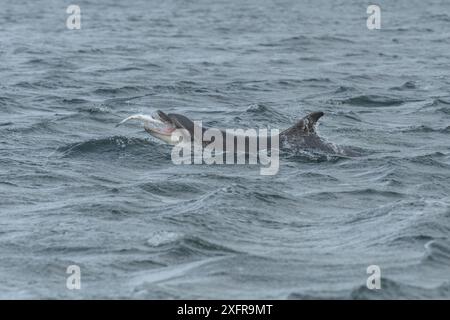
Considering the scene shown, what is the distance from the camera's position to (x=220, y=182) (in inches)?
690

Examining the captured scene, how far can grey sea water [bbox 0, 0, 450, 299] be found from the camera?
41.2 feet

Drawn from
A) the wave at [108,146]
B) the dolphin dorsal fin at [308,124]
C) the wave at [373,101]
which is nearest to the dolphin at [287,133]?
the dolphin dorsal fin at [308,124]

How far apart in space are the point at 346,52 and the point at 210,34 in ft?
23.9

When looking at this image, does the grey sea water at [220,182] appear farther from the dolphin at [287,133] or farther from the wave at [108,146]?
the dolphin at [287,133]

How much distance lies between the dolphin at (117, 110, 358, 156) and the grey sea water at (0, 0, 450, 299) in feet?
1.57

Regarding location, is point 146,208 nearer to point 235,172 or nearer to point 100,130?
point 235,172

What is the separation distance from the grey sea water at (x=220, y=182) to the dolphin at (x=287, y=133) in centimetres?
48

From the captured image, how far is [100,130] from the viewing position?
73.5ft

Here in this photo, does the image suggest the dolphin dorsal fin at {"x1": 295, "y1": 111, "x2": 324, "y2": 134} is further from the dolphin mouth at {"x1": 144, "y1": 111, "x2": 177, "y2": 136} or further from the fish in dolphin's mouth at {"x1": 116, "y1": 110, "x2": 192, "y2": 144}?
the dolphin mouth at {"x1": 144, "y1": 111, "x2": 177, "y2": 136}

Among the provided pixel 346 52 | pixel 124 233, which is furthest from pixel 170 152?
pixel 346 52

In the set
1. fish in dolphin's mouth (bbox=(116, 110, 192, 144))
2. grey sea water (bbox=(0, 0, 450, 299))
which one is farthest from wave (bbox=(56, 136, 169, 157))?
fish in dolphin's mouth (bbox=(116, 110, 192, 144))

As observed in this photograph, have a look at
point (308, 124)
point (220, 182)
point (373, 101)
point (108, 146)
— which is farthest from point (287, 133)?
point (373, 101)

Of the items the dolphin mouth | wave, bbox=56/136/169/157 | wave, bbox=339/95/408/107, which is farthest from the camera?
wave, bbox=339/95/408/107

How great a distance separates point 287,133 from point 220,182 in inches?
98.5
